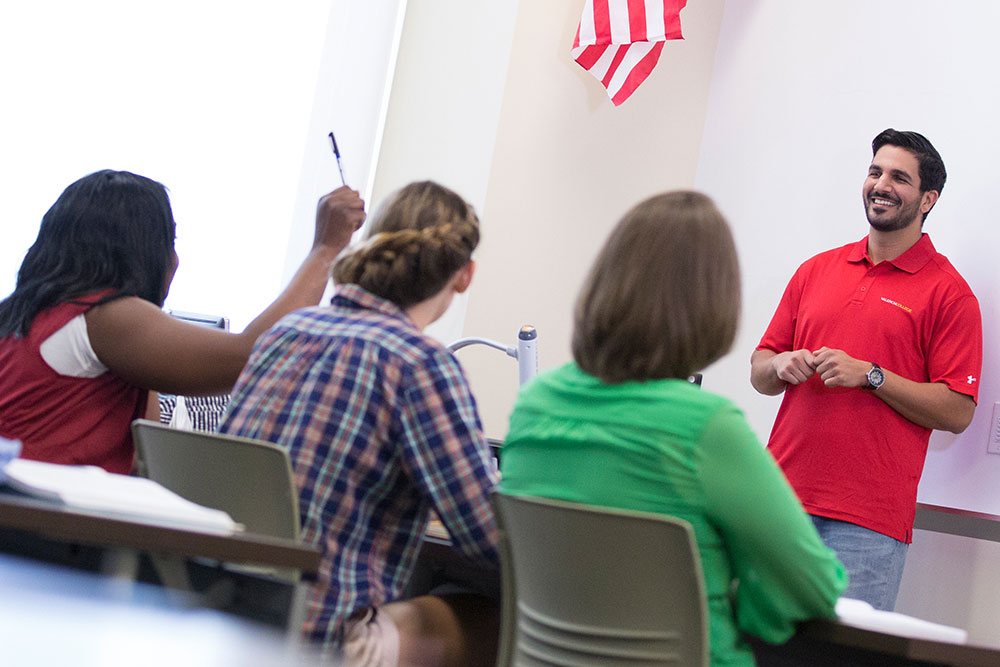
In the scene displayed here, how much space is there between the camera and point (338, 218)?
2.21 meters

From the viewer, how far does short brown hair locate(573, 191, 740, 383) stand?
1.51m

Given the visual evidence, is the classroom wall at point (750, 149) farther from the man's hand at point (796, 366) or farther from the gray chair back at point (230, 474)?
the gray chair back at point (230, 474)

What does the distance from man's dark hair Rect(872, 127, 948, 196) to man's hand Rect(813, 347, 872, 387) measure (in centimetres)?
55

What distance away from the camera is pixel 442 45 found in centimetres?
439

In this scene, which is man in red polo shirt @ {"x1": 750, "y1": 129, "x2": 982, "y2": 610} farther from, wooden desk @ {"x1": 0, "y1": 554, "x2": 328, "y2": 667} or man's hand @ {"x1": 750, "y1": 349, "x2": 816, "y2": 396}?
wooden desk @ {"x1": 0, "y1": 554, "x2": 328, "y2": 667}

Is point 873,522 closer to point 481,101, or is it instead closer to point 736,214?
point 736,214

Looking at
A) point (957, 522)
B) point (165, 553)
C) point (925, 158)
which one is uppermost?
point (925, 158)

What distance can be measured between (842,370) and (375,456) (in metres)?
1.69

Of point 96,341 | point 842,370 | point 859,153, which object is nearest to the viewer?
point 96,341

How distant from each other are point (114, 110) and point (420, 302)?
2.50 meters

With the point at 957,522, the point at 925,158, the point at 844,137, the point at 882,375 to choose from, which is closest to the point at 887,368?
the point at 882,375

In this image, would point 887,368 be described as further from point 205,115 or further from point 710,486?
point 205,115

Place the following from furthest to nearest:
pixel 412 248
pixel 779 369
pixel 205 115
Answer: pixel 205 115 < pixel 779 369 < pixel 412 248

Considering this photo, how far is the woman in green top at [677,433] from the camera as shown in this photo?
4.46 ft
